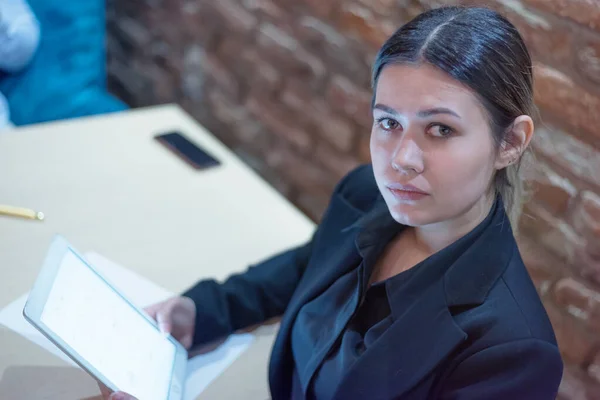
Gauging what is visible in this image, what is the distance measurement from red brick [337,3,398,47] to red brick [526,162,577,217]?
0.40 meters

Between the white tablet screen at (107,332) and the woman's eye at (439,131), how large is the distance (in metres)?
0.43

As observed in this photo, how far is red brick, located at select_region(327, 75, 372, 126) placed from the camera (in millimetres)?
1306

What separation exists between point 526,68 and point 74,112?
1.20 meters

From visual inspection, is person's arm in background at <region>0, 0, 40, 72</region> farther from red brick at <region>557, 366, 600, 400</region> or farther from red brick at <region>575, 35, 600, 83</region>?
red brick at <region>557, 366, 600, 400</region>

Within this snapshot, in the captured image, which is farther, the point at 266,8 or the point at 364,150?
the point at 266,8

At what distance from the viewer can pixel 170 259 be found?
103 cm

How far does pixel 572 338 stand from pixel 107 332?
0.68 meters

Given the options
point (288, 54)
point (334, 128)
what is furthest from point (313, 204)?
point (288, 54)

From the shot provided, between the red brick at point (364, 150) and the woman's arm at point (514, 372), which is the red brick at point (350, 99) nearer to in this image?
the red brick at point (364, 150)

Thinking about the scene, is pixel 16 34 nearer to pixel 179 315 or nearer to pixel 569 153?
pixel 179 315

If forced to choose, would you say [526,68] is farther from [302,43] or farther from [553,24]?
[302,43]

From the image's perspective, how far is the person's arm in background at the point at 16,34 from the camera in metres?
1.43

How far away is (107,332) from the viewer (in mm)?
753

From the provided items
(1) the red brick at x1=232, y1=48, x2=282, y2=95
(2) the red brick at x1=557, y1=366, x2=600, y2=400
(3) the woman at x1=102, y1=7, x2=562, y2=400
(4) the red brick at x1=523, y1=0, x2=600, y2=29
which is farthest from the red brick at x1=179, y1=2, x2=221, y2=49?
(2) the red brick at x1=557, y1=366, x2=600, y2=400
